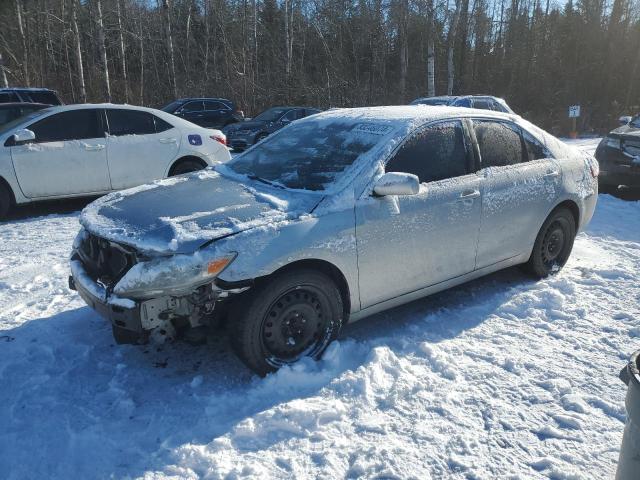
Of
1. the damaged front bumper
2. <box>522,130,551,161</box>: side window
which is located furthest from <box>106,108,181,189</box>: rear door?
<box>522,130,551,161</box>: side window

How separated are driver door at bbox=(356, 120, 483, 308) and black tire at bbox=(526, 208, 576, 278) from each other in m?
0.97

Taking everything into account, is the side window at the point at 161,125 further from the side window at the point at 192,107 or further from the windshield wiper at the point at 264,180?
the side window at the point at 192,107

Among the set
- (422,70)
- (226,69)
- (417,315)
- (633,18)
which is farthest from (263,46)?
(417,315)

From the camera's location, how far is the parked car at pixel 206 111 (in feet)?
60.3

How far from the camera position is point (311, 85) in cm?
2850

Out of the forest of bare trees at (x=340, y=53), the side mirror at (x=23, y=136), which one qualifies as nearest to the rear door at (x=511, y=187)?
the side mirror at (x=23, y=136)

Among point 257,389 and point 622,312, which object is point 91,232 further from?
point 622,312

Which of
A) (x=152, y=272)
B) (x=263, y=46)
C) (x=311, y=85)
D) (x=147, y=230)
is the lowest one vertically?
(x=152, y=272)

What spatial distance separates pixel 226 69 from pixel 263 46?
4.81 m

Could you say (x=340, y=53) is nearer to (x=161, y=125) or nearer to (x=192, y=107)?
(x=192, y=107)

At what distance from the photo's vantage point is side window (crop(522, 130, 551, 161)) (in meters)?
4.73

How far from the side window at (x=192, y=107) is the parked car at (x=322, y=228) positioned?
14941 millimetres

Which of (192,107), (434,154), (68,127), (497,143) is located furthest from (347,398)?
(192,107)

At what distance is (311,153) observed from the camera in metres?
4.01
